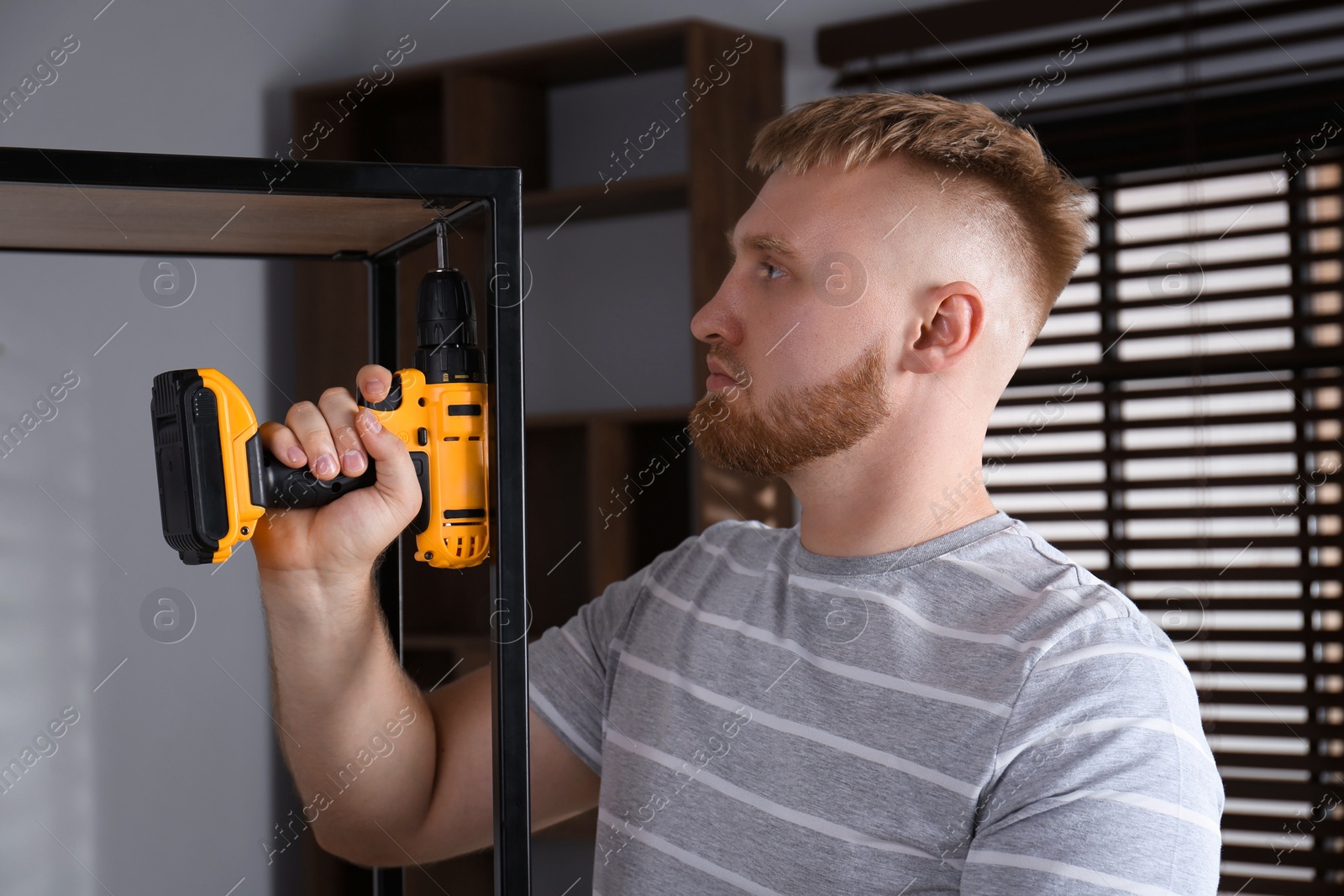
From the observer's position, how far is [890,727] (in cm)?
89

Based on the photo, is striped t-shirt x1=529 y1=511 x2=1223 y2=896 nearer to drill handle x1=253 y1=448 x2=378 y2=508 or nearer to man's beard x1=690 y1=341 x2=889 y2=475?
man's beard x1=690 y1=341 x2=889 y2=475

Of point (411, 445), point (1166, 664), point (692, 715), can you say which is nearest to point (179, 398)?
point (411, 445)

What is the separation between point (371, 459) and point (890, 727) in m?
0.46

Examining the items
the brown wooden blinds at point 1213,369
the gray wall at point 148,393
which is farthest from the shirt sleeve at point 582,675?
the gray wall at point 148,393

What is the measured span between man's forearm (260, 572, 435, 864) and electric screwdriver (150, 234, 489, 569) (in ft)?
0.50

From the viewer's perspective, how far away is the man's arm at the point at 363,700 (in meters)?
0.77

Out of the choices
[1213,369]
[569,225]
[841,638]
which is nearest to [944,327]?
[841,638]

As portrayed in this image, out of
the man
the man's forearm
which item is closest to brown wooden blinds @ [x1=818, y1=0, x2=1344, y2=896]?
the man

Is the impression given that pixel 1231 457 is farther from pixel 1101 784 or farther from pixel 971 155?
pixel 1101 784

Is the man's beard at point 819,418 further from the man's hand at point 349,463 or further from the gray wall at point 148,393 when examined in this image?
the gray wall at point 148,393

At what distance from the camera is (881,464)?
105 cm

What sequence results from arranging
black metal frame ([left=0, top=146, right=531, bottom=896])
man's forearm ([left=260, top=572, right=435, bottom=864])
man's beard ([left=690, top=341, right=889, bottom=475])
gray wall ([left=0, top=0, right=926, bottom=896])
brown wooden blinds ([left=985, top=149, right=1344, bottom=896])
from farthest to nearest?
gray wall ([left=0, top=0, right=926, bottom=896]) < brown wooden blinds ([left=985, top=149, right=1344, bottom=896]) < man's beard ([left=690, top=341, right=889, bottom=475]) < man's forearm ([left=260, top=572, right=435, bottom=864]) < black metal frame ([left=0, top=146, right=531, bottom=896])

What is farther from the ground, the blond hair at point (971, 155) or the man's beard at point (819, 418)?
the blond hair at point (971, 155)

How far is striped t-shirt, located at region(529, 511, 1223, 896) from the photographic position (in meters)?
0.76
